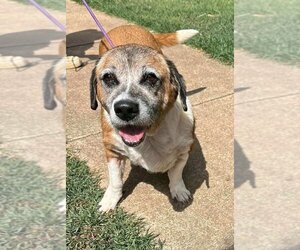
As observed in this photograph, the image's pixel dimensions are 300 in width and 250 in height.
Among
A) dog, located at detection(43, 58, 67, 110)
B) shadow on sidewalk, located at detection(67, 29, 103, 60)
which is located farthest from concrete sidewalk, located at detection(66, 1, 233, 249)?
dog, located at detection(43, 58, 67, 110)

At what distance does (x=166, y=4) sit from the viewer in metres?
8.73

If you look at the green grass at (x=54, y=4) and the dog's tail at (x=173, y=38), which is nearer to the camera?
the green grass at (x=54, y=4)

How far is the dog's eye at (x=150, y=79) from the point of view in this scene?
2748 mm

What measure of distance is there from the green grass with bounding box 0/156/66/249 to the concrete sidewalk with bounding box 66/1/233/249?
0.56 meters

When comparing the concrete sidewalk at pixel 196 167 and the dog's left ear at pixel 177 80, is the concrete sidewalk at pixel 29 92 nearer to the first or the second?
the concrete sidewalk at pixel 196 167

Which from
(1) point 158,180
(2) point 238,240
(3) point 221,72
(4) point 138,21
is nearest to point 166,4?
(4) point 138,21

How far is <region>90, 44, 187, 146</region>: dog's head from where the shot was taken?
8.66 feet

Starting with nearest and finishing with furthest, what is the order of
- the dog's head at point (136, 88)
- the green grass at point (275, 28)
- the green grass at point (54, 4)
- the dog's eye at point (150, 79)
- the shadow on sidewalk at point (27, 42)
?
the green grass at point (54, 4) < the dog's head at point (136, 88) < the dog's eye at point (150, 79) < the shadow on sidewalk at point (27, 42) < the green grass at point (275, 28)

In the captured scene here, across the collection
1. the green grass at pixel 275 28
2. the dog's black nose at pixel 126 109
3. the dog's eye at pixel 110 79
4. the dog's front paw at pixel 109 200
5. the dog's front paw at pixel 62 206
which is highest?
the dog's eye at pixel 110 79

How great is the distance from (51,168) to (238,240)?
3.97 feet

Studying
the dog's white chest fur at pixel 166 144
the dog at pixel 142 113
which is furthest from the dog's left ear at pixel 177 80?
the dog's white chest fur at pixel 166 144

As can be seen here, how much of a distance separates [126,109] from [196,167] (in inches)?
52.3

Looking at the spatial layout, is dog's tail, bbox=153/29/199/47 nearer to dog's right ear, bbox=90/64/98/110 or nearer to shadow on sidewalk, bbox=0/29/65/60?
shadow on sidewalk, bbox=0/29/65/60

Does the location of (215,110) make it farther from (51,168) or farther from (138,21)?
(138,21)
